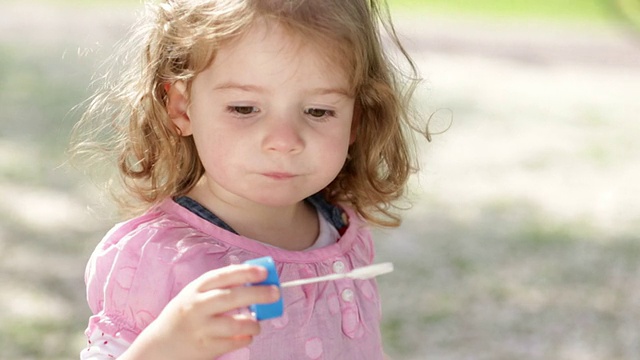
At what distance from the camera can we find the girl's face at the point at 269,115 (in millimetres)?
1951

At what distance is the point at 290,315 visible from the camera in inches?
79.3

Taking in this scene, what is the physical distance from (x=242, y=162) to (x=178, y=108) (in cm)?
23

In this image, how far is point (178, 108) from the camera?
2.14m

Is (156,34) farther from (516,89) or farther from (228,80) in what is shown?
(516,89)

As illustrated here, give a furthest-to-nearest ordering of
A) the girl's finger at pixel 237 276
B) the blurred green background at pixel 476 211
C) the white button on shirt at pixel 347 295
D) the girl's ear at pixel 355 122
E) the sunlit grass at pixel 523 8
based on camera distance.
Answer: the sunlit grass at pixel 523 8 → the blurred green background at pixel 476 211 → the girl's ear at pixel 355 122 → the white button on shirt at pixel 347 295 → the girl's finger at pixel 237 276

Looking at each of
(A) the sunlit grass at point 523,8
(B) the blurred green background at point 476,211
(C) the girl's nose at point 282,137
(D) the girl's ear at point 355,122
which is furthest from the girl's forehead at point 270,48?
(A) the sunlit grass at point 523,8

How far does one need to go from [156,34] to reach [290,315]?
23.6 inches

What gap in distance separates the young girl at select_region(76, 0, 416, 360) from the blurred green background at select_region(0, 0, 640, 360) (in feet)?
1.88

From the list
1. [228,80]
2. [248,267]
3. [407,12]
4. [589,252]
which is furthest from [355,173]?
[407,12]

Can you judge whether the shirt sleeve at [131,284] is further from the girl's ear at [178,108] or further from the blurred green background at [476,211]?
the blurred green background at [476,211]

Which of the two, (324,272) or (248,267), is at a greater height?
(248,267)

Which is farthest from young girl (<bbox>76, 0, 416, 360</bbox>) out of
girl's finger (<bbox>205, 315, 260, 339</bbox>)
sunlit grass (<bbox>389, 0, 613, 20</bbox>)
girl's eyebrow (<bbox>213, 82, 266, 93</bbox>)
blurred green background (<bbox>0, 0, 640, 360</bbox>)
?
sunlit grass (<bbox>389, 0, 613, 20</bbox>)

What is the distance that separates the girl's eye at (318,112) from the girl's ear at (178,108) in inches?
9.6

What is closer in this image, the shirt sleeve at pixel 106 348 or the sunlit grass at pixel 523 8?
the shirt sleeve at pixel 106 348
